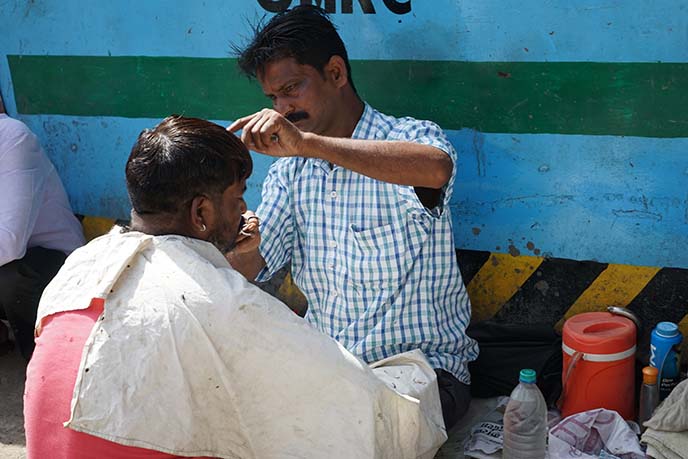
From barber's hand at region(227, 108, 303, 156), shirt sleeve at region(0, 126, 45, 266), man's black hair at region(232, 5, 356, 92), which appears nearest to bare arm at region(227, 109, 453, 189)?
barber's hand at region(227, 108, 303, 156)

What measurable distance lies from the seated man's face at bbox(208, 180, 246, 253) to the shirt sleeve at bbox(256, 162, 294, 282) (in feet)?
2.69

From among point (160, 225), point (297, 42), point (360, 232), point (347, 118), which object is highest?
point (297, 42)

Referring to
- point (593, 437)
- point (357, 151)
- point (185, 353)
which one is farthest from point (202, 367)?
point (593, 437)

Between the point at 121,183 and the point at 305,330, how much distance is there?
2.39 metres

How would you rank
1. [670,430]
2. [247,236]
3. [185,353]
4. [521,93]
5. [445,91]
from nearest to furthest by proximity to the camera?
[185,353]
[247,236]
[670,430]
[521,93]
[445,91]

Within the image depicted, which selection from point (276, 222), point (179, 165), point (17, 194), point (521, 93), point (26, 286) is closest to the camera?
point (179, 165)

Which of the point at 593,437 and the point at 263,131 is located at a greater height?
the point at 263,131

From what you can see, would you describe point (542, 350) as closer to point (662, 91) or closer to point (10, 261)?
point (662, 91)

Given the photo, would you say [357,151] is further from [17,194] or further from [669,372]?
[17,194]

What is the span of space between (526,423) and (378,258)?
27.4 inches

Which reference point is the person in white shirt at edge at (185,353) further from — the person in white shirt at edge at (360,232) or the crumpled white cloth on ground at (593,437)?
the crumpled white cloth on ground at (593,437)

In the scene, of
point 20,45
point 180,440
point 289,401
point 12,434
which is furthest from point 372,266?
point 20,45

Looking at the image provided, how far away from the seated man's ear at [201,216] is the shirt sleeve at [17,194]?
1760 millimetres

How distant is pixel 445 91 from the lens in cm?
323
